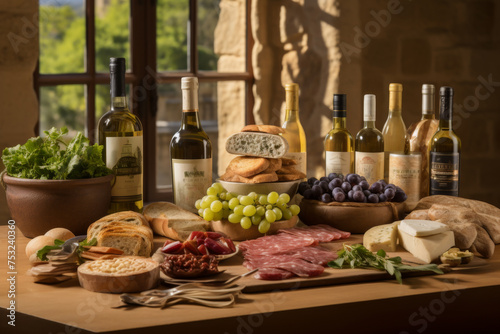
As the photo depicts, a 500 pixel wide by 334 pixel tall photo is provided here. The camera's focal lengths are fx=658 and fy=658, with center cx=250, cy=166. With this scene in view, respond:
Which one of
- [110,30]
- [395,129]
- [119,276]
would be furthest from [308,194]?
[110,30]

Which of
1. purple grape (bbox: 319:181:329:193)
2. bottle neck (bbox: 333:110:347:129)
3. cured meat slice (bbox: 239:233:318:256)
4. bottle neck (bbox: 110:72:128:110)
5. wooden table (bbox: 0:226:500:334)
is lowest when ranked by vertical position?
wooden table (bbox: 0:226:500:334)

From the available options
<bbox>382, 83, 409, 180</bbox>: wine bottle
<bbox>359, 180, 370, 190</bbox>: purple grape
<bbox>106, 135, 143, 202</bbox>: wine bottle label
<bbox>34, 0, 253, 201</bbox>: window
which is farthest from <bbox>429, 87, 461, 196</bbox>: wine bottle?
<bbox>34, 0, 253, 201</bbox>: window

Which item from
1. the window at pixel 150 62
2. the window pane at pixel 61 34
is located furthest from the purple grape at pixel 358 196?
the window pane at pixel 61 34

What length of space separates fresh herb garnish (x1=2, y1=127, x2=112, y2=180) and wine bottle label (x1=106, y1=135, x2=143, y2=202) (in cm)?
4

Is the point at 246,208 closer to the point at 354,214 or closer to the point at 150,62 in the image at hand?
the point at 354,214

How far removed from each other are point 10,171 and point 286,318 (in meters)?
0.85

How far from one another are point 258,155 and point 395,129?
0.44m

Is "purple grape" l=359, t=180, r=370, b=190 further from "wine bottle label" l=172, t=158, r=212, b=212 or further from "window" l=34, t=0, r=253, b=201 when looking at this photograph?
"window" l=34, t=0, r=253, b=201

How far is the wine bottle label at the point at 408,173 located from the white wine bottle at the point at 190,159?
0.51 metres

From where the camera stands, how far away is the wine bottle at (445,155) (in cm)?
175

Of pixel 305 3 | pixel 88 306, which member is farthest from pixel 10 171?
pixel 305 3

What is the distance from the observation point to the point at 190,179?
5.62 ft

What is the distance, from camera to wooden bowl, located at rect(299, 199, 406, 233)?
1.68 metres

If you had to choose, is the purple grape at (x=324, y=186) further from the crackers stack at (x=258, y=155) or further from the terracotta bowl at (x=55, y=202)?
the terracotta bowl at (x=55, y=202)
